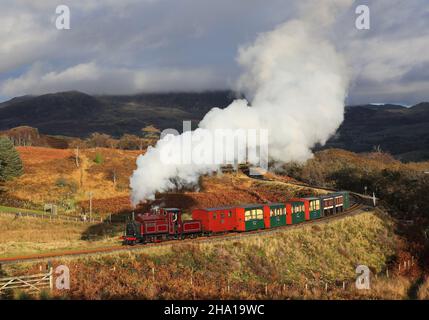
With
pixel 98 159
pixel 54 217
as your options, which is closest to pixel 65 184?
pixel 98 159

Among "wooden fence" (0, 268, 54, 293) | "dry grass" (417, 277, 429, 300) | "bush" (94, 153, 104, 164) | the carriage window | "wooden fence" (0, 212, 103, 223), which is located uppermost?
"bush" (94, 153, 104, 164)

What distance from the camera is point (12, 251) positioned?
1519 inches

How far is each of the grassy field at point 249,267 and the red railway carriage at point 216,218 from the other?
2.53 metres

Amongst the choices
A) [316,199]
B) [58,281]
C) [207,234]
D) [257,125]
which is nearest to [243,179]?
[316,199]

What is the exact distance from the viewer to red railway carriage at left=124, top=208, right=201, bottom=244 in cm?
3725

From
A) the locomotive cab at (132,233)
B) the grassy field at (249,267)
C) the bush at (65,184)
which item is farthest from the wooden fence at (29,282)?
the bush at (65,184)

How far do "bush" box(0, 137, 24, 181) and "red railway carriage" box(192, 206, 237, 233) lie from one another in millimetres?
42366

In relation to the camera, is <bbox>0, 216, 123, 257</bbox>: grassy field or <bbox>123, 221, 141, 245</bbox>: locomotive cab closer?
<bbox>123, 221, 141, 245</bbox>: locomotive cab

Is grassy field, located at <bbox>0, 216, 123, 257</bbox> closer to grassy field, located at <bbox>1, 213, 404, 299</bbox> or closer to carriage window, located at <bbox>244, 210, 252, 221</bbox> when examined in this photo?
grassy field, located at <bbox>1, 213, 404, 299</bbox>

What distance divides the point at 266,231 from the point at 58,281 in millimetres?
24053

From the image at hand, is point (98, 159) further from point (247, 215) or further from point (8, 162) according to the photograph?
point (247, 215)

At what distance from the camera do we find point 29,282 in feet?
87.5

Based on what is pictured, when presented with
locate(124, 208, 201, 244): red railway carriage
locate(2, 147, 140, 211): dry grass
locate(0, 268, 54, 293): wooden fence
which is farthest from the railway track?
locate(2, 147, 140, 211): dry grass

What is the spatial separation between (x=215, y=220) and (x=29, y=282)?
20.0 m
